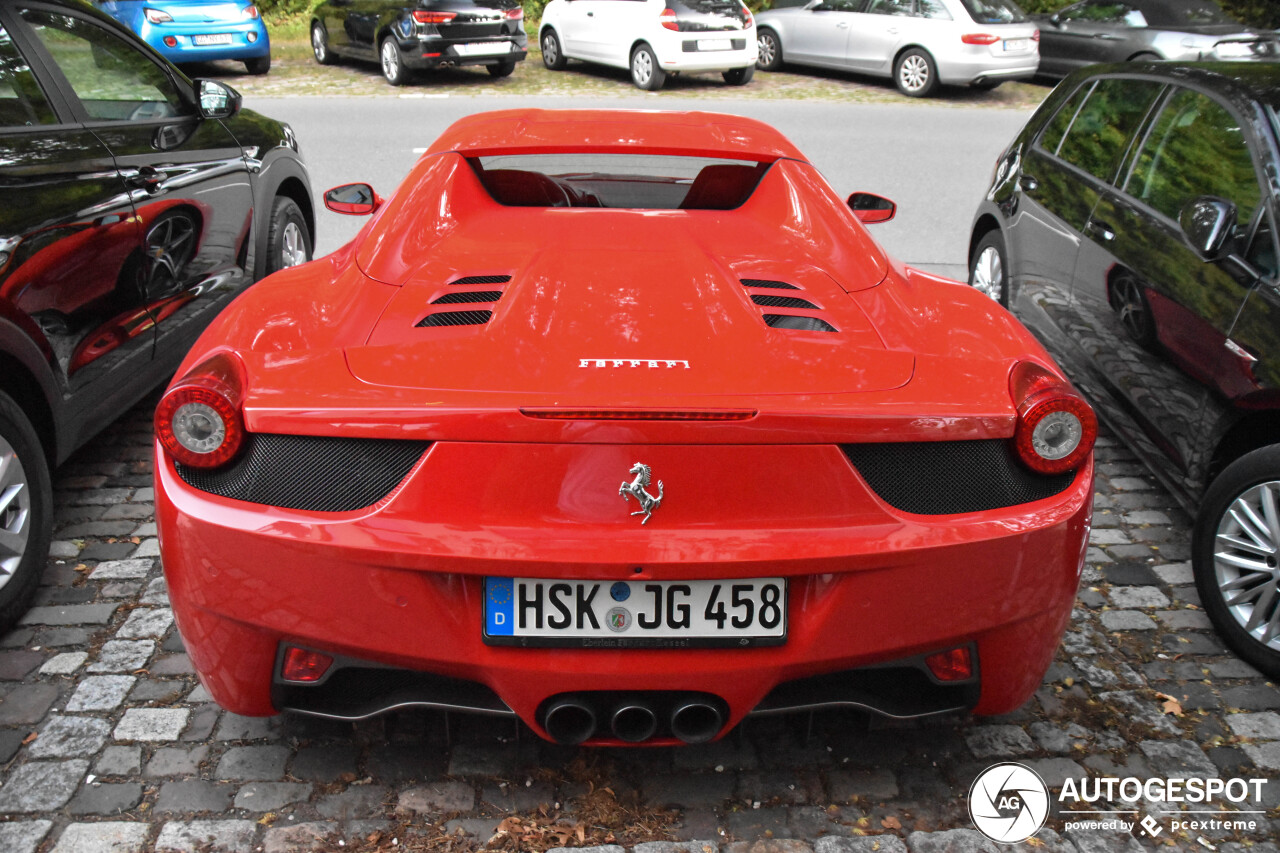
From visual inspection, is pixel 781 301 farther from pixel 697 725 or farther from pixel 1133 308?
pixel 1133 308

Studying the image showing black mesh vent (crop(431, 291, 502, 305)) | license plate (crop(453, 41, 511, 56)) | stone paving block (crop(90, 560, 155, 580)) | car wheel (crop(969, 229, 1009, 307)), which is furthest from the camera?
license plate (crop(453, 41, 511, 56))

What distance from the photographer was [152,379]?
4.20 m

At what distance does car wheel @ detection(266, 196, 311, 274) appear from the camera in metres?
5.44

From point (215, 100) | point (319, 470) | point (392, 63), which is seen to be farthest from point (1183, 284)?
point (392, 63)

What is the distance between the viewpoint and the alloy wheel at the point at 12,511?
125 inches

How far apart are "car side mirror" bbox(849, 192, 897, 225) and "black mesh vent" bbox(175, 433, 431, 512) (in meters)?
2.15

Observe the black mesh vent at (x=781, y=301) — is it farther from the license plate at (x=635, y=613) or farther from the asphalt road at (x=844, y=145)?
the asphalt road at (x=844, y=145)

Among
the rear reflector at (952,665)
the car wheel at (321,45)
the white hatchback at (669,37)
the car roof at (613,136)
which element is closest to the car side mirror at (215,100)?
the car roof at (613,136)

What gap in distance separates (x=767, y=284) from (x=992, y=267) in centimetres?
322

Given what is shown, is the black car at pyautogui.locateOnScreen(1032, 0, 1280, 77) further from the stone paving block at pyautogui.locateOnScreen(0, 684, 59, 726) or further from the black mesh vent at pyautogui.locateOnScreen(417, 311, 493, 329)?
the stone paving block at pyautogui.locateOnScreen(0, 684, 59, 726)

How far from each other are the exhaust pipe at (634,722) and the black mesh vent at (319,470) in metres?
0.65

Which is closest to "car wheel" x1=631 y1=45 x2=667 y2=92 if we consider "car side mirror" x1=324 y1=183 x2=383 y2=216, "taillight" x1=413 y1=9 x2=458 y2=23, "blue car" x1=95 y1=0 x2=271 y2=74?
"taillight" x1=413 y1=9 x2=458 y2=23

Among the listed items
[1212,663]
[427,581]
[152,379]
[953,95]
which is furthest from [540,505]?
[953,95]

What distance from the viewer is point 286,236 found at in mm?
5719
